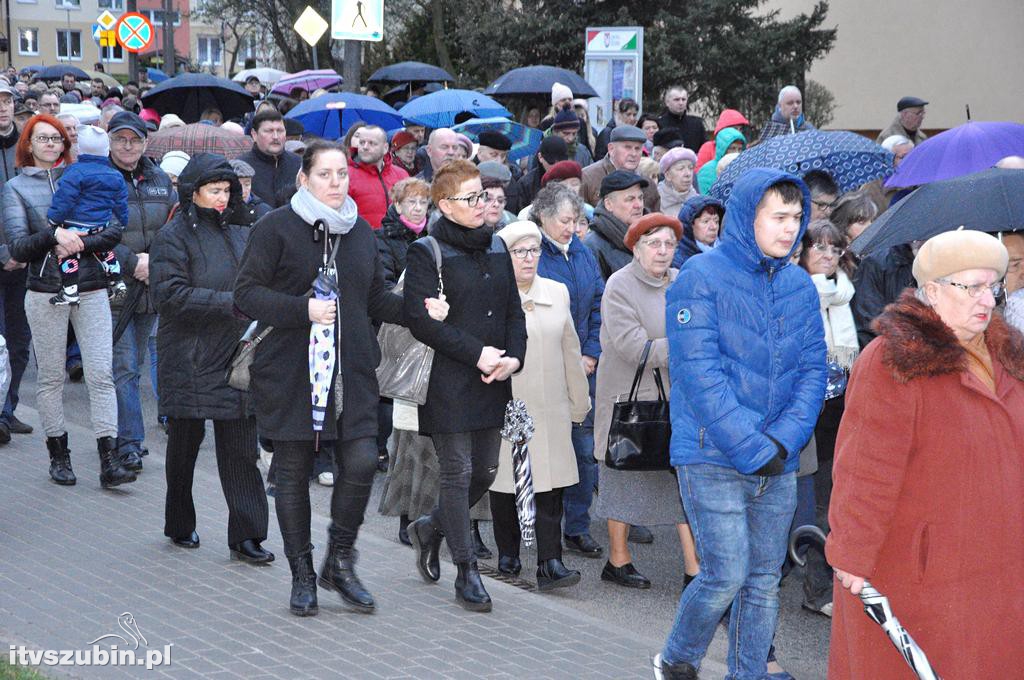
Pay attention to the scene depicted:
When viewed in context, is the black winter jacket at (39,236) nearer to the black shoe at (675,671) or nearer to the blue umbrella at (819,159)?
the blue umbrella at (819,159)

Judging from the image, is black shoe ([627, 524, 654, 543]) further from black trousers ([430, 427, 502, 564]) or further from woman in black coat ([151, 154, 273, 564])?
woman in black coat ([151, 154, 273, 564])

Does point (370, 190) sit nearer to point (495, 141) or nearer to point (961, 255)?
point (495, 141)

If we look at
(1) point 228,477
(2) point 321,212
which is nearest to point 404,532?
(1) point 228,477

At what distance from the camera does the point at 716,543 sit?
5707 millimetres

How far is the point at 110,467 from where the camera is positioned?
9.12 m

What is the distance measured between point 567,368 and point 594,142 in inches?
343

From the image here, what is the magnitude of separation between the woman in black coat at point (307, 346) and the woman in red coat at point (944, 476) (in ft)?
8.84

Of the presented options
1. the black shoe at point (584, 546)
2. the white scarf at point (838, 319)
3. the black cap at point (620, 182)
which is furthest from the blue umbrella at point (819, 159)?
the black shoe at point (584, 546)

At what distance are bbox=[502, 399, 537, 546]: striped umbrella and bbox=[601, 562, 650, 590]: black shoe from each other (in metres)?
0.61

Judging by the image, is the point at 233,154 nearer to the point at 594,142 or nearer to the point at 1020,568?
the point at 594,142

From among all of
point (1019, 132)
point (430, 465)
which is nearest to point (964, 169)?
point (1019, 132)

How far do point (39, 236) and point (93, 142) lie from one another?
67 centimetres

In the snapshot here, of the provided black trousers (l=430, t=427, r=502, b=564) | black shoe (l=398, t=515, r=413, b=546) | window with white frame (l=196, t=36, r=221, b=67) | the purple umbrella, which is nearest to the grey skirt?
black trousers (l=430, t=427, r=502, b=564)

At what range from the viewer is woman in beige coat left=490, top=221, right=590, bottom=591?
7.66m
